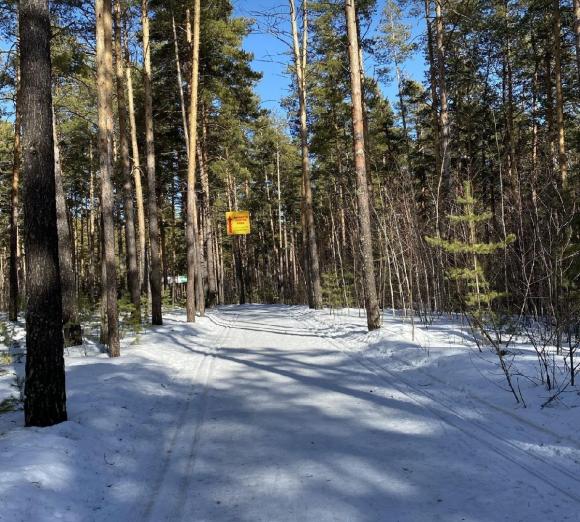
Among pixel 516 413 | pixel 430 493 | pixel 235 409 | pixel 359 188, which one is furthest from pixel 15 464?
pixel 359 188

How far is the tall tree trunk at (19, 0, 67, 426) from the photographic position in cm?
482

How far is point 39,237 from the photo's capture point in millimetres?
4887

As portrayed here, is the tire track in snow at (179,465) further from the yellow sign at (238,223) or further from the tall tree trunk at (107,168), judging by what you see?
the yellow sign at (238,223)

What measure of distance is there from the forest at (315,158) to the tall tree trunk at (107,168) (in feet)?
0.11

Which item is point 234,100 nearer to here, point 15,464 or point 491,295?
point 491,295

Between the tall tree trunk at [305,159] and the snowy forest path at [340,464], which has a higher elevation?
the tall tree trunk at [305,159]

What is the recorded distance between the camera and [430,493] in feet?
11.0

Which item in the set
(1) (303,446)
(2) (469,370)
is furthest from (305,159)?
(1) (303,446)

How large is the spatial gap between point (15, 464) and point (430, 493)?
10.6 feet

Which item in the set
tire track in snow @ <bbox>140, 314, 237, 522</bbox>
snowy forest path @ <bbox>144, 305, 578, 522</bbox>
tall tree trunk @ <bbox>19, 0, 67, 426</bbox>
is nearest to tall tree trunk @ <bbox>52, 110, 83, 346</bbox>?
tire track in snow @ <bbox>140, 314, 237, 522</bbox>

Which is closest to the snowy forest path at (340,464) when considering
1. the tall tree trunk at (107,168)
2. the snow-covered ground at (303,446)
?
the snow-covered ground at (303,446)

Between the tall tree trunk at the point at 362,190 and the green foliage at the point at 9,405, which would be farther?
the tall tree trunk at the point at 362,190

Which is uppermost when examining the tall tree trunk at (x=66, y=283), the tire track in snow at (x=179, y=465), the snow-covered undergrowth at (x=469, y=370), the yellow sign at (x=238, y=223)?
the yellow sign at (x=238, y=223)

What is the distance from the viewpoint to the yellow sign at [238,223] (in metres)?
25.4
